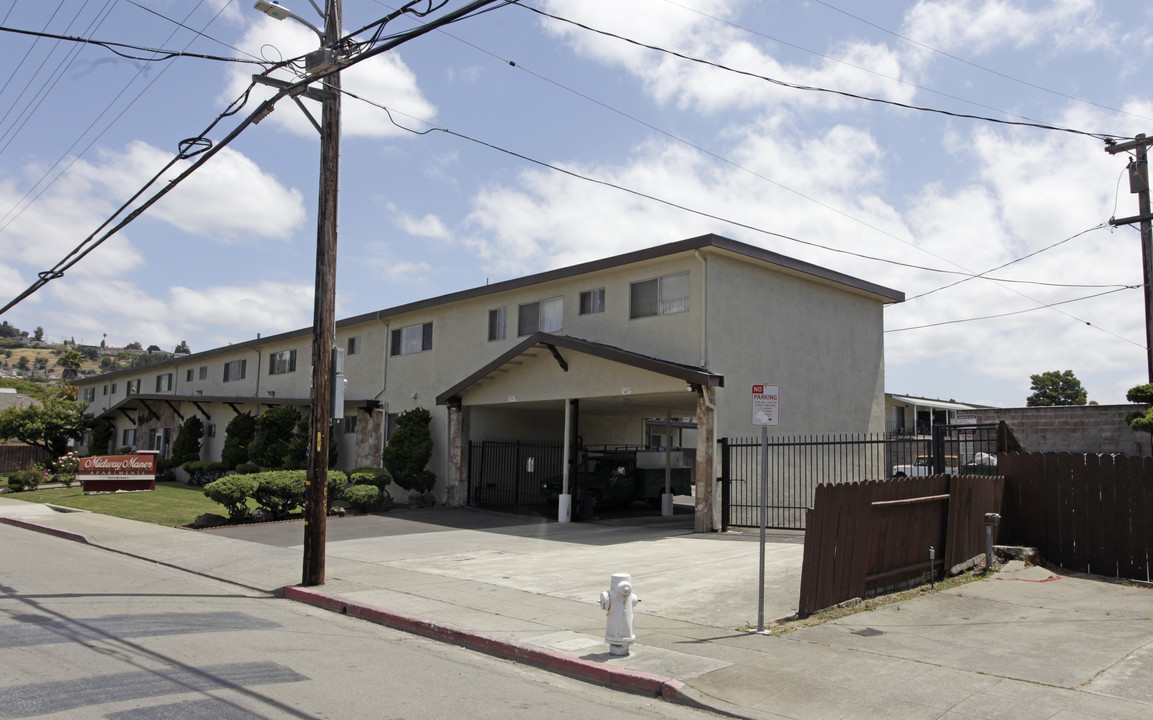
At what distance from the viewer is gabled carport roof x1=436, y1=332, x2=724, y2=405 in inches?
669

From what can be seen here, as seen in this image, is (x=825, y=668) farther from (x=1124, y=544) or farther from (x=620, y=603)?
(x=1124, y=544)

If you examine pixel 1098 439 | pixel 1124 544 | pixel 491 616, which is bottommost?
pixel 491 616

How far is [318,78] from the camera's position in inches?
467

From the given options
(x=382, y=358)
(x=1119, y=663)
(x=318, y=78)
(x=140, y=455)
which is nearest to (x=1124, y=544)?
(x=1119, y=663)

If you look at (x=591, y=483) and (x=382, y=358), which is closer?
(x=591, y=483)

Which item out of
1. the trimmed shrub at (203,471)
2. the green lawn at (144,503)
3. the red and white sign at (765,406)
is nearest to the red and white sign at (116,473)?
the green lawn at (144,503)

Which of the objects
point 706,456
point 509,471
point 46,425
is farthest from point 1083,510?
point 46,425

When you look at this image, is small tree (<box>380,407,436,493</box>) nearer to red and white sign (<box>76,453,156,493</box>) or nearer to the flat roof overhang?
the flat roof overhang

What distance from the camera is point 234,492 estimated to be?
19047 mm

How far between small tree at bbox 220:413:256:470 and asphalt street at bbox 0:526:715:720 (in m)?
22.9

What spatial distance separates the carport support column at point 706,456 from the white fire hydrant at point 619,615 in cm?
990

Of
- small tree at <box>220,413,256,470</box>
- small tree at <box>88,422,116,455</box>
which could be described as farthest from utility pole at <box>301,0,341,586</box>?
small tree at <box>88,422,116,455</box>

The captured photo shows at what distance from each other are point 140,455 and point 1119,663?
30.6 meters

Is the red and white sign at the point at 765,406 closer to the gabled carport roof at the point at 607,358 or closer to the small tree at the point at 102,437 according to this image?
the gabled carport roof at the point at 607,358
